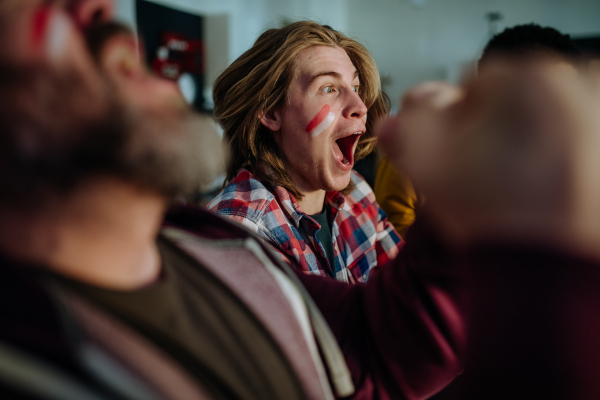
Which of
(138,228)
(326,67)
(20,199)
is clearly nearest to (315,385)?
(138,228)

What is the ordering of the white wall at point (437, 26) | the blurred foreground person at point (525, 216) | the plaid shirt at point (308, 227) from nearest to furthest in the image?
1. the blurred foreground person at point (525, 216)
2. the plaid shirt at point (308, 227)
3. the white wall at point (437, 26)

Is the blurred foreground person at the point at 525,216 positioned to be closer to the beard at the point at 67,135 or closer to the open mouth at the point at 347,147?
the beard at the point at 67,135

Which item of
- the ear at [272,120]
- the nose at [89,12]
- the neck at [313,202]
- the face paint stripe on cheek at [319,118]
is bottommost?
the neck at [313,202]

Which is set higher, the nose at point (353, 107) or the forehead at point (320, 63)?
the forehead at point (320, 63)

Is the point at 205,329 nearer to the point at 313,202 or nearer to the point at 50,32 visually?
the point at 50,32

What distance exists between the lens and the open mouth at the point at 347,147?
1333 mm

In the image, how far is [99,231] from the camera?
45 centimetres

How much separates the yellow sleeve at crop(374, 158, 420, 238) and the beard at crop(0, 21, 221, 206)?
1.38m

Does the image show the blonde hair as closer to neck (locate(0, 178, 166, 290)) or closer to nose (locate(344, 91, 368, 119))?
nose (locate(344, 91, 368, 119))

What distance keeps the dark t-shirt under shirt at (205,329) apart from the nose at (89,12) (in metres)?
0.25

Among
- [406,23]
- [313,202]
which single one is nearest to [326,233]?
[313,202]

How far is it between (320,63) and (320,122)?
0.54 ft

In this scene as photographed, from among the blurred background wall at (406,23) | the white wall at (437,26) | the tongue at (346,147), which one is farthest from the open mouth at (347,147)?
the white wall at (437,26)

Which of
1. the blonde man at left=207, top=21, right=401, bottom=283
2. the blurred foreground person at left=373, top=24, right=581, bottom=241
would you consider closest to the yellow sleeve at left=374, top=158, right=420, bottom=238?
the blurred foreground person at left=373, top=24, right=581, bottom=241
